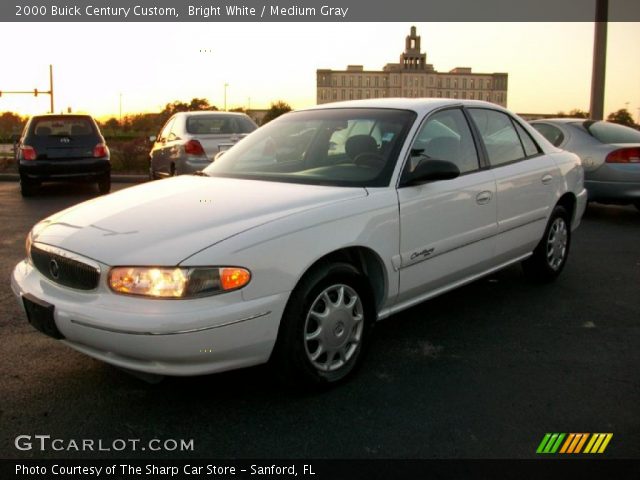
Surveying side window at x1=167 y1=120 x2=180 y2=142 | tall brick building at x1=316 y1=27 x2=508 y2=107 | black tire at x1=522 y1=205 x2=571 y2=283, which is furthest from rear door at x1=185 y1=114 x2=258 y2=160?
black tire at x1=522 y1=205 x2=571 y2=283

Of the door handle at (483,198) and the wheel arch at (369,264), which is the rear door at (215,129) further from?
the wheel arch at (369,264)

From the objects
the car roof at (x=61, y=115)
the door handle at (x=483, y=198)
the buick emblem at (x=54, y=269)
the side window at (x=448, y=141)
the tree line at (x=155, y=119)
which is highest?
the tree line at (x=155, y=119)

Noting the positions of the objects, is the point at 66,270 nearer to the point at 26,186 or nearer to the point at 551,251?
the point at 551,251

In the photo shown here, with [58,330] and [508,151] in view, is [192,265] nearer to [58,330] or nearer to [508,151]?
[58,330]

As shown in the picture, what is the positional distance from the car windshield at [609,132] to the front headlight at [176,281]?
7.65 metres

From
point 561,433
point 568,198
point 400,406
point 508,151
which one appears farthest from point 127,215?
point 568,198

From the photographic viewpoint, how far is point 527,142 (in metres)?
5.07

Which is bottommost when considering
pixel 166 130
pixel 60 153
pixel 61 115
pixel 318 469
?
pixel 318 469

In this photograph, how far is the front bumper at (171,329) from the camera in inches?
106

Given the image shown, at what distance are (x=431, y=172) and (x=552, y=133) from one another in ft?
21.8

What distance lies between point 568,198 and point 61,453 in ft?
14.6

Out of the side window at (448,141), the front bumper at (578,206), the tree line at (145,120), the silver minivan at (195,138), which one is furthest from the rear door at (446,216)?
the tree line at (145,120)

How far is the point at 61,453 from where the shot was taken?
2.68 metres

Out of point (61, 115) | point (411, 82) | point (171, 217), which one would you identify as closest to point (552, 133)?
point (171, 217)
